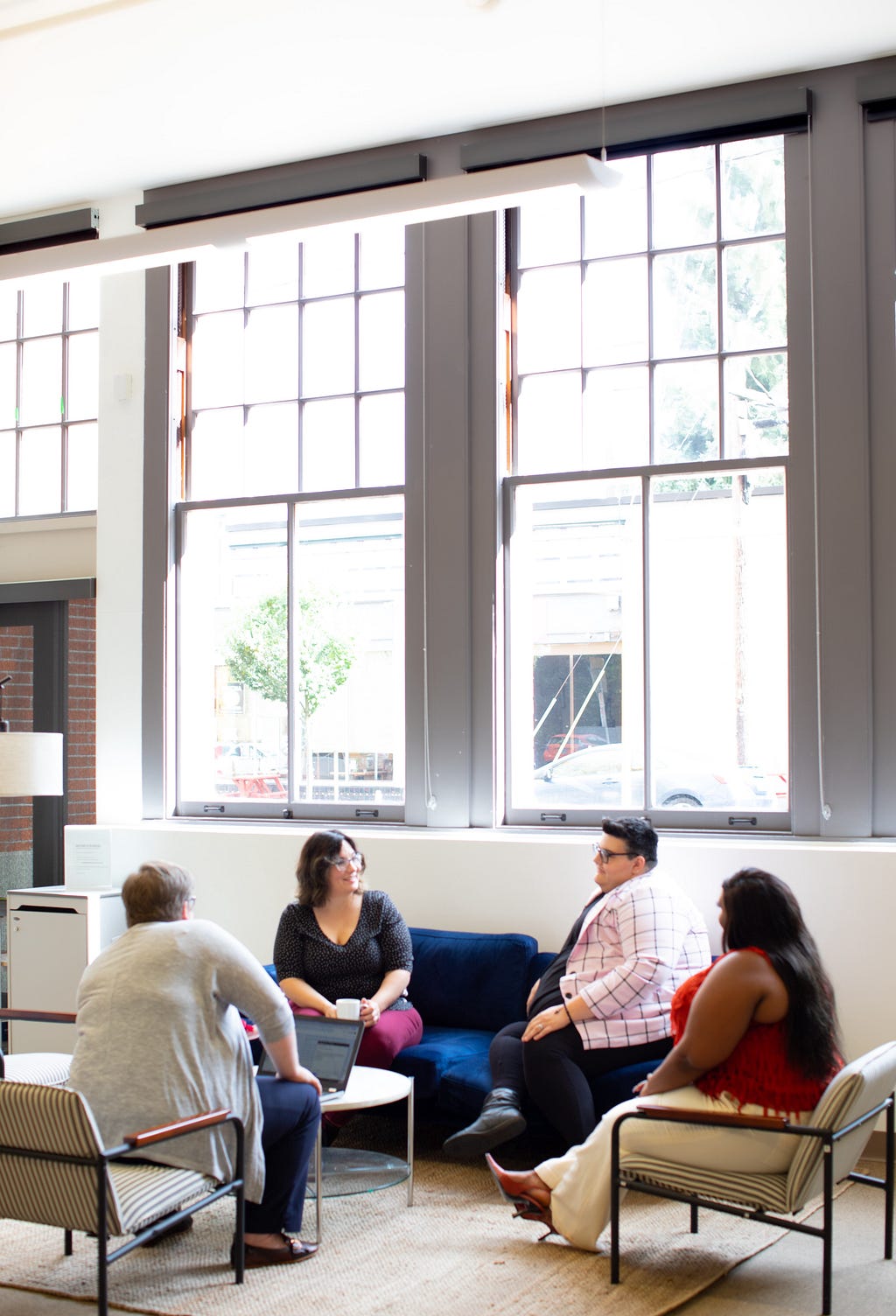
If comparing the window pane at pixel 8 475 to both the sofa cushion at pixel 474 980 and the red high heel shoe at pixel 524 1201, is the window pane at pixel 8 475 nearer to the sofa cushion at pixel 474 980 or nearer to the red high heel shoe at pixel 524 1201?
the sofa cushion at pixel 474 980

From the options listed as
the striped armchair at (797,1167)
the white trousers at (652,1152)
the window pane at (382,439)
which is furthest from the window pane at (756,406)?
the white trousers at (652,1152)

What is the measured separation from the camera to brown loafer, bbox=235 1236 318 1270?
3.81m

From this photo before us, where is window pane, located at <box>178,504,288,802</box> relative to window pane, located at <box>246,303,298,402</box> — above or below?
below

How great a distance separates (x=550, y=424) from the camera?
6129 mm

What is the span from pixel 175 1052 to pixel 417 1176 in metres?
1.62

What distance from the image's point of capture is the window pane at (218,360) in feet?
22.4

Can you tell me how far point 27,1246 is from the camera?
4.04 meters

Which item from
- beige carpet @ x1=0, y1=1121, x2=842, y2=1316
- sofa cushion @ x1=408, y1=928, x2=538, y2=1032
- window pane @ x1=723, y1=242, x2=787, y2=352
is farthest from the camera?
window pane @ x1=723, y1=242, x2=787, y2=352

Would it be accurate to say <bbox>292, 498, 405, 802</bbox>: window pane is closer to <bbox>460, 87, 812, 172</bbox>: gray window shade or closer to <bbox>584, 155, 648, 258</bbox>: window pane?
<bbox>584, 155, 648, 258</bbox>: window pane

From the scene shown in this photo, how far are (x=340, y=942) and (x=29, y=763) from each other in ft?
6.01

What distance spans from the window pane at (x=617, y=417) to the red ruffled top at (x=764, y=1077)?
→ 2920 mm

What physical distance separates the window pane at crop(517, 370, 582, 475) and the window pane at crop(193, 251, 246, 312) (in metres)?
1.75

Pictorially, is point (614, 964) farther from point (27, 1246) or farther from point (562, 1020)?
point (27, 1246)

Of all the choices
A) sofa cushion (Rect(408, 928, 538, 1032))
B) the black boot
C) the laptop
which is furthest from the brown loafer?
sofa cushion (Rect(408, 928, 538, 1032))
